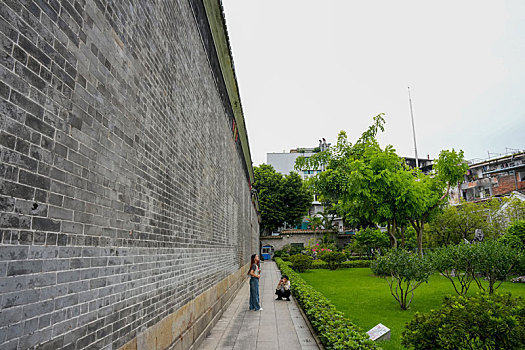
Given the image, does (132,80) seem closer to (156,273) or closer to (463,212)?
(156,273)

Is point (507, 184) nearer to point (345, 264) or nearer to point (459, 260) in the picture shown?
point (345, 264)

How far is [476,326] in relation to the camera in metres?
3.27

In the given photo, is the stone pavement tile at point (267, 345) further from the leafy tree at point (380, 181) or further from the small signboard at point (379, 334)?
the leafy tree at point (380, 181)

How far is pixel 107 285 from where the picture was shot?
2664mm

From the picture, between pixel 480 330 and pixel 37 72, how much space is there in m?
4.28

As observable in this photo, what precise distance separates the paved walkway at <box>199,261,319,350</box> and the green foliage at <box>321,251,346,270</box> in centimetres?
1767

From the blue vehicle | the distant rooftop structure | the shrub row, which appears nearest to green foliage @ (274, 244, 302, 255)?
the blue vehicle

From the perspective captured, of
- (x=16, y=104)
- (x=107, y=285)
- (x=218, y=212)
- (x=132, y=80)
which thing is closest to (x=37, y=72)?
(x=16, y=104)

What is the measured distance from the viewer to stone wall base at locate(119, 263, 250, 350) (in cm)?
352

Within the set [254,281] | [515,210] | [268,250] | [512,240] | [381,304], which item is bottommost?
[381,304]

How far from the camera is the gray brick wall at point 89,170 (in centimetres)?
173

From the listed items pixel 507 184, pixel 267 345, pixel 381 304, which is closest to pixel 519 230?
pixel 381 304

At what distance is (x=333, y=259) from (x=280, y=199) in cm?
1518

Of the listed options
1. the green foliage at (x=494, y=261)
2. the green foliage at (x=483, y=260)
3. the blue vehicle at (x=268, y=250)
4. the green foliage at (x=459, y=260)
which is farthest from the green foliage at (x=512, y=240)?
the blue vehicle at (x=268, y=250)
